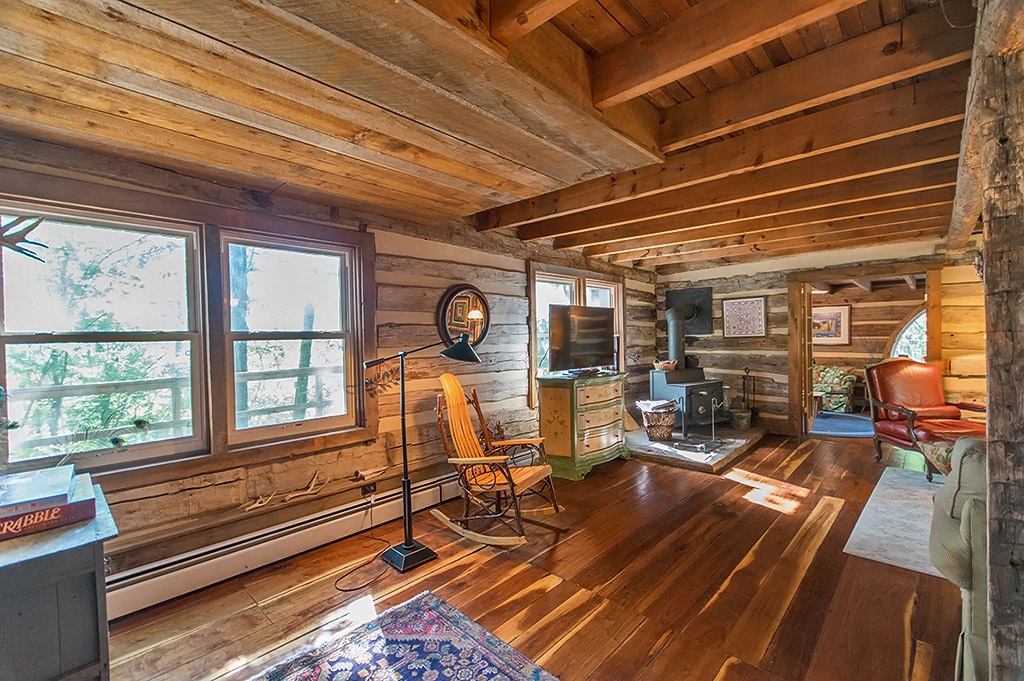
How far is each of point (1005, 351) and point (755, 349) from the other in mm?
4936

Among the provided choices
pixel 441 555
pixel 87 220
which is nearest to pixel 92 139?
pixel 87 220

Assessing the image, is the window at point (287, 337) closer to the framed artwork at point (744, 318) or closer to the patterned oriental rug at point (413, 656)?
the patterned oriental rug at point (413, 656)

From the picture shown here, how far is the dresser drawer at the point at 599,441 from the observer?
4.01m

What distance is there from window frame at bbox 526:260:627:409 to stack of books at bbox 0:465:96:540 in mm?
3223

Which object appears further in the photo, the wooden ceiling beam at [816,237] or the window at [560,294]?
the window at [560,294]

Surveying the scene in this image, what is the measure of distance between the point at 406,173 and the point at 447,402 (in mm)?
1597

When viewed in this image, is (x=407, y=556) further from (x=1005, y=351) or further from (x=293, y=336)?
(x=1005, y=351)

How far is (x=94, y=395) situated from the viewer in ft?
6.86

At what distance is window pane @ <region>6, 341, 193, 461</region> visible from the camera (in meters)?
1.93

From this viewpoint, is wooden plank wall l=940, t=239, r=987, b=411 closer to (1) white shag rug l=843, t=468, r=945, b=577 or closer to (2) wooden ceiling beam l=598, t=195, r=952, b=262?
(1) white shag rug l=843, t=468, r=945, b=577

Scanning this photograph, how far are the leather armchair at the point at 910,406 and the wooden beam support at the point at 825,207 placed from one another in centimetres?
180

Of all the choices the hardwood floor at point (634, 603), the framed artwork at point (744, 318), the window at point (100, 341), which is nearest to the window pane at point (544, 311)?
the hardwood floor at point (634, 603)

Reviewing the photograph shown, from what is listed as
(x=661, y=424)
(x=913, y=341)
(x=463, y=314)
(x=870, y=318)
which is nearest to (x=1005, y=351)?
(x=463, y=314)

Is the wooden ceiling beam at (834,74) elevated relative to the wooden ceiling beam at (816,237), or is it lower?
elevated
